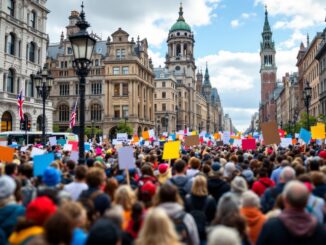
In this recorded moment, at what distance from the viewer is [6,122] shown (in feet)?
138

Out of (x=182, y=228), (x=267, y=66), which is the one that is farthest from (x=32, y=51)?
(x=267, y=66)

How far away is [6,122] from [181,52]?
93.9m

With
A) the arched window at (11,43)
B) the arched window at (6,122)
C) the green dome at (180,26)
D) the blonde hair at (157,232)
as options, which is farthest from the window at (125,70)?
the blonde hair at (157,232)

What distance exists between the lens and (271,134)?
1612cm

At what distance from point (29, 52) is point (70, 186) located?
4265cm

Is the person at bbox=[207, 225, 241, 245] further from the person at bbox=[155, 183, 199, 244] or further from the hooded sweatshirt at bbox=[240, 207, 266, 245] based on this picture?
the hooded sweatshirt at bbox=[240, 207, 266, 245]

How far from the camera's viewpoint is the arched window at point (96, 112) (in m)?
77.8

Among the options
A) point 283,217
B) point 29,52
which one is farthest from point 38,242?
point 29,52

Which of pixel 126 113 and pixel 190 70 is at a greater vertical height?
pixel 190 70

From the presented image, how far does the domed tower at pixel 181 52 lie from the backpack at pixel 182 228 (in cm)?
12207

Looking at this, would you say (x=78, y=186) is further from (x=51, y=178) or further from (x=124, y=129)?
(x=124, y=129)

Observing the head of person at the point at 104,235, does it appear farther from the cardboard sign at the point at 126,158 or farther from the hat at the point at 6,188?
the cardboard sign at the point at 126,158

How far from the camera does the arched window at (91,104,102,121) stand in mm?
77812

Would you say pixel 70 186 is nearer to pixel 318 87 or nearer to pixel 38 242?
pixel 38 242
